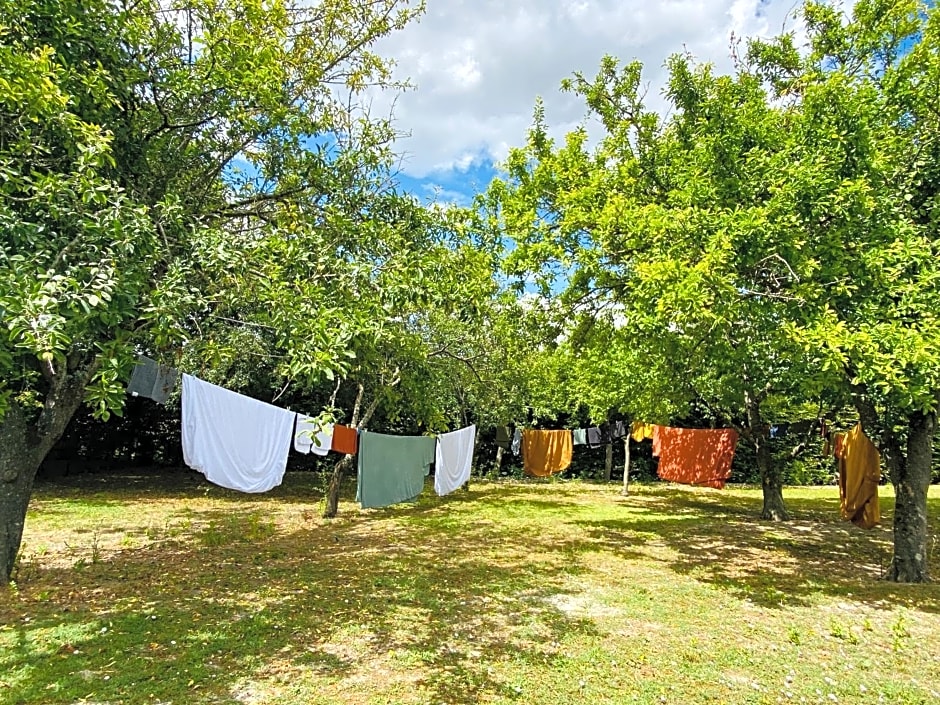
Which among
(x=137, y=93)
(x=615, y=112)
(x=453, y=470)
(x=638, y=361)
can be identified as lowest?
(x=453, y=470)

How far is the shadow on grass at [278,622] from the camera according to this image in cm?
323

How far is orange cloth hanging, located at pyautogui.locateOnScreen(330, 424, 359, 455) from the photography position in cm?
756

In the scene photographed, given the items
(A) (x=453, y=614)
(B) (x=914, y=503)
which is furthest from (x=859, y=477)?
(A) (x=453, y=614)

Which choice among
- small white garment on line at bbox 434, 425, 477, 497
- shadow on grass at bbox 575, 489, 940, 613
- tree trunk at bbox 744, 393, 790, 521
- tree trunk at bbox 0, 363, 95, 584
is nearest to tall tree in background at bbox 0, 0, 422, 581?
tree trunk at bbox 0, 363, 95, 584

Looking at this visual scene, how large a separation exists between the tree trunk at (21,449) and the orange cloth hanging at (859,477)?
9513 mm

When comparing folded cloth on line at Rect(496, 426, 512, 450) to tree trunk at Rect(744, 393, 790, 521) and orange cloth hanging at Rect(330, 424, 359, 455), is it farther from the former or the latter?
orange cloth hanging at Rect(330, 424, 359, 455)

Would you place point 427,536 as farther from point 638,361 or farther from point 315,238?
point 315,238

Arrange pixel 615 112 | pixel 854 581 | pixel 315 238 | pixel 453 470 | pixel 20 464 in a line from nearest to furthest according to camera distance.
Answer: pixel 315 238 → pixel 20 464 → pixel 854 581 → pixel 615 112 → pixel 453 470

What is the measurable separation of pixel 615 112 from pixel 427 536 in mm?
6168

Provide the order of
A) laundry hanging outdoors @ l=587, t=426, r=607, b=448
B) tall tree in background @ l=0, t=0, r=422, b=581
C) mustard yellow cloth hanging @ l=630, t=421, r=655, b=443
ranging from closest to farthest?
tall tree in background @ l=0, t=0, r=422, b=581 < mustard yellow cloth hanging @ l=630, t=421, r=655, b=443 < laundry hanging outdoors @ l=587, t=426, r=607, b=448

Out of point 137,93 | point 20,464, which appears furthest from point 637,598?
point 137,93

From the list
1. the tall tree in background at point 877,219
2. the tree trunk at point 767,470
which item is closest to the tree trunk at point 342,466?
the tall tree in background at point 877,219

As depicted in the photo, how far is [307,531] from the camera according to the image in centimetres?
795

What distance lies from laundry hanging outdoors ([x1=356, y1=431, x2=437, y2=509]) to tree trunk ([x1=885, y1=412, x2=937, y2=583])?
6005 mm
